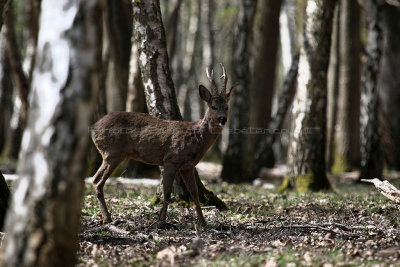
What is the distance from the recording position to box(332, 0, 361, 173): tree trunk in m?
18.5

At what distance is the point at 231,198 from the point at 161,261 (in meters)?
4.90

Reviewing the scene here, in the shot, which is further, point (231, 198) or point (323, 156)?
point (323, 156)

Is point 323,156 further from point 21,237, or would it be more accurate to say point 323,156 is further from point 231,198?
point 21,237

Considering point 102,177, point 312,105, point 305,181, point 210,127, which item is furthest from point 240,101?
point 102,177

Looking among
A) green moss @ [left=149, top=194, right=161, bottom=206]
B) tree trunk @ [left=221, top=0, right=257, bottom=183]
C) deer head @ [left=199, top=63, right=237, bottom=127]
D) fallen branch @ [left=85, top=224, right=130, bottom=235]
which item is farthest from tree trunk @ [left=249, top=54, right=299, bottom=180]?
fallen branch @ [left=85, top=224, right=130, bottom=235]

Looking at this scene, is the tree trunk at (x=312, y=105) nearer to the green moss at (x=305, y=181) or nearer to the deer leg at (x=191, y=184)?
the green moss at (x=305, y=181)

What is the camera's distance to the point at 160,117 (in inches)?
339

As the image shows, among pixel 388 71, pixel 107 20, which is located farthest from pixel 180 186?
pixel 388 71

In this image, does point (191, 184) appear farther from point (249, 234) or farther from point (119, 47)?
point (119, 47)

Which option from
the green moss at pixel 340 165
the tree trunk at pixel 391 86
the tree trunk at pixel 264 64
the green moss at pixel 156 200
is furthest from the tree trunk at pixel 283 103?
the green moss at pixel 156 200

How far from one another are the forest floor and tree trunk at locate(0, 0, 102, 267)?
1336 mm

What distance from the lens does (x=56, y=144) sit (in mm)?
4066

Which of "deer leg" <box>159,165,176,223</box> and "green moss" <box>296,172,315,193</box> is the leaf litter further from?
"green moss" <box>296,172,315,193</box>

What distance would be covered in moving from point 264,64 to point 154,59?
10365 mm
